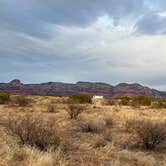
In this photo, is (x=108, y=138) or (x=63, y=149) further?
(x=108, y=138)

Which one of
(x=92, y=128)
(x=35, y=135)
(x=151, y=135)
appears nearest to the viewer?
(x=35, y=135)

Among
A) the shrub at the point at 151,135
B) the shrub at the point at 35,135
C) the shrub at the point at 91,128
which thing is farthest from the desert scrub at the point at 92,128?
the shrub at the point at 35,135

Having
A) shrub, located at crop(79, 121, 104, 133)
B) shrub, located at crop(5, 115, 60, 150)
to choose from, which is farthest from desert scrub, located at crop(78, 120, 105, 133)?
shrub, located at crop(5, 115, 60, 150)

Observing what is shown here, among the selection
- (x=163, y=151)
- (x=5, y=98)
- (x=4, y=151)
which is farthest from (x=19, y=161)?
(x=5, y=98)

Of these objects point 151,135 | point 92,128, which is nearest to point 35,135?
point 151,135

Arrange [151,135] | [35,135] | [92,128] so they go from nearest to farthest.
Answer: [35,135], [151,135], [92,128]

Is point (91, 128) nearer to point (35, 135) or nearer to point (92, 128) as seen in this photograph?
point (92, 128)

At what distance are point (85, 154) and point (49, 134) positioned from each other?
4.70ft

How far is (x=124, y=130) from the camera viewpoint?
1870cm

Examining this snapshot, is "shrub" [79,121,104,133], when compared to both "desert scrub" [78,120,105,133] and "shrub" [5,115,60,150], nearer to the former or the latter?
"desert scrub" [78,120,105,133]

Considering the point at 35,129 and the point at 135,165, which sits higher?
the point at 35,129

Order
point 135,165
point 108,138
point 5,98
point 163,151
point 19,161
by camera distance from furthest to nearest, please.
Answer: point 5,98, point 108,138, point 163,151, point 135,165, point 19,161

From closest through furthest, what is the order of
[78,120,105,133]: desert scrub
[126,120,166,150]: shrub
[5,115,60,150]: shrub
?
[5,115,60,150]: shrub, [126,120,166,150]: shrub, [78,120,105,133]: desert scrub

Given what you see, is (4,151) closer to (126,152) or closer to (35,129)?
(35,129)
